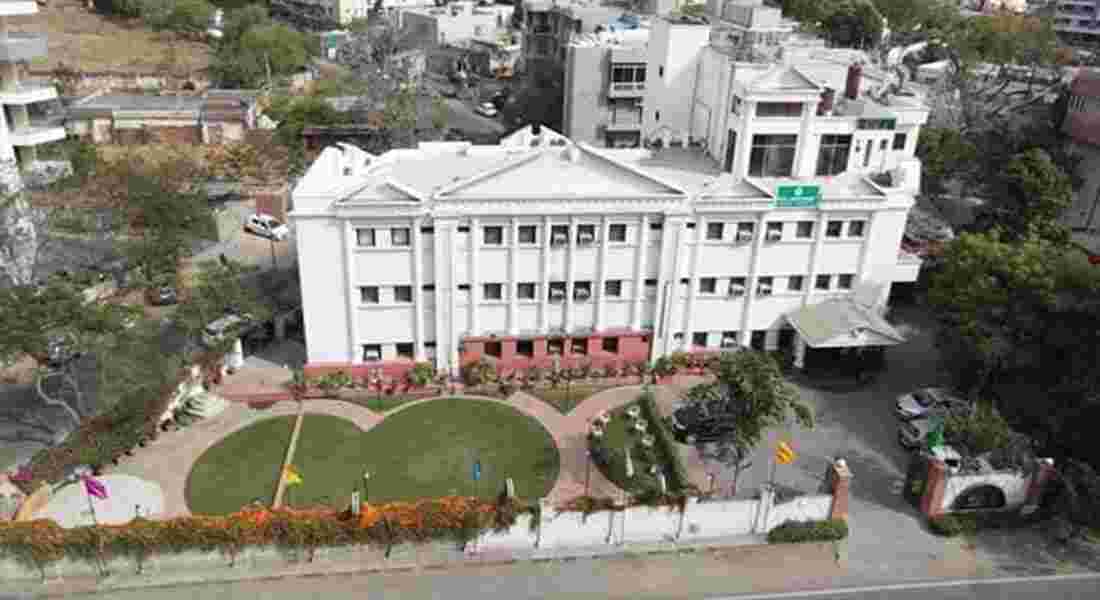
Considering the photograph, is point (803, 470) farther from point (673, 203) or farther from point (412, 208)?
point (412, 208)

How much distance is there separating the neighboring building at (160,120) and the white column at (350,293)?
2019 inches

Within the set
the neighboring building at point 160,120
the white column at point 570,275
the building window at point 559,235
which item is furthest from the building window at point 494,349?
the neighboring building at point 160,120

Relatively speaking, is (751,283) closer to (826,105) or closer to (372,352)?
(826,105)

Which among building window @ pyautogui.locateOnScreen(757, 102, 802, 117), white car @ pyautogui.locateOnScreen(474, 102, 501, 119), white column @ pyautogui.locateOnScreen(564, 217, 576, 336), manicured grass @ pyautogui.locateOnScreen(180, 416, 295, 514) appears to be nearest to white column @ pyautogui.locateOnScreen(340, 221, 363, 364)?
manicured grass @ pyautogui.locateOnScreen(180, 416, 295, 514)

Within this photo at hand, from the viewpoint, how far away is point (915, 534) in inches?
1253

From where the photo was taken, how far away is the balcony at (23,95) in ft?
173

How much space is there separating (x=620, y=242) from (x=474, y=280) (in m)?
7.62

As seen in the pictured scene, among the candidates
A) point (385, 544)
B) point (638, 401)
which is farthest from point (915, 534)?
point (385, 544)

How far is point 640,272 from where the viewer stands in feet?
133

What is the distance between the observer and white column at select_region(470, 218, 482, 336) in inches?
1518

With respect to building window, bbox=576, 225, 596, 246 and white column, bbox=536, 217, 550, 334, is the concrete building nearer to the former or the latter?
white column, bbox=536, 217, 550, 334

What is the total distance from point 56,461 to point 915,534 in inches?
1377

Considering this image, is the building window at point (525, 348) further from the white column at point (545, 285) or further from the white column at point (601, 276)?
the white column at point (601, 276)

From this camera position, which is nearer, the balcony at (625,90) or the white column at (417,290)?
the white column at (417,290)
